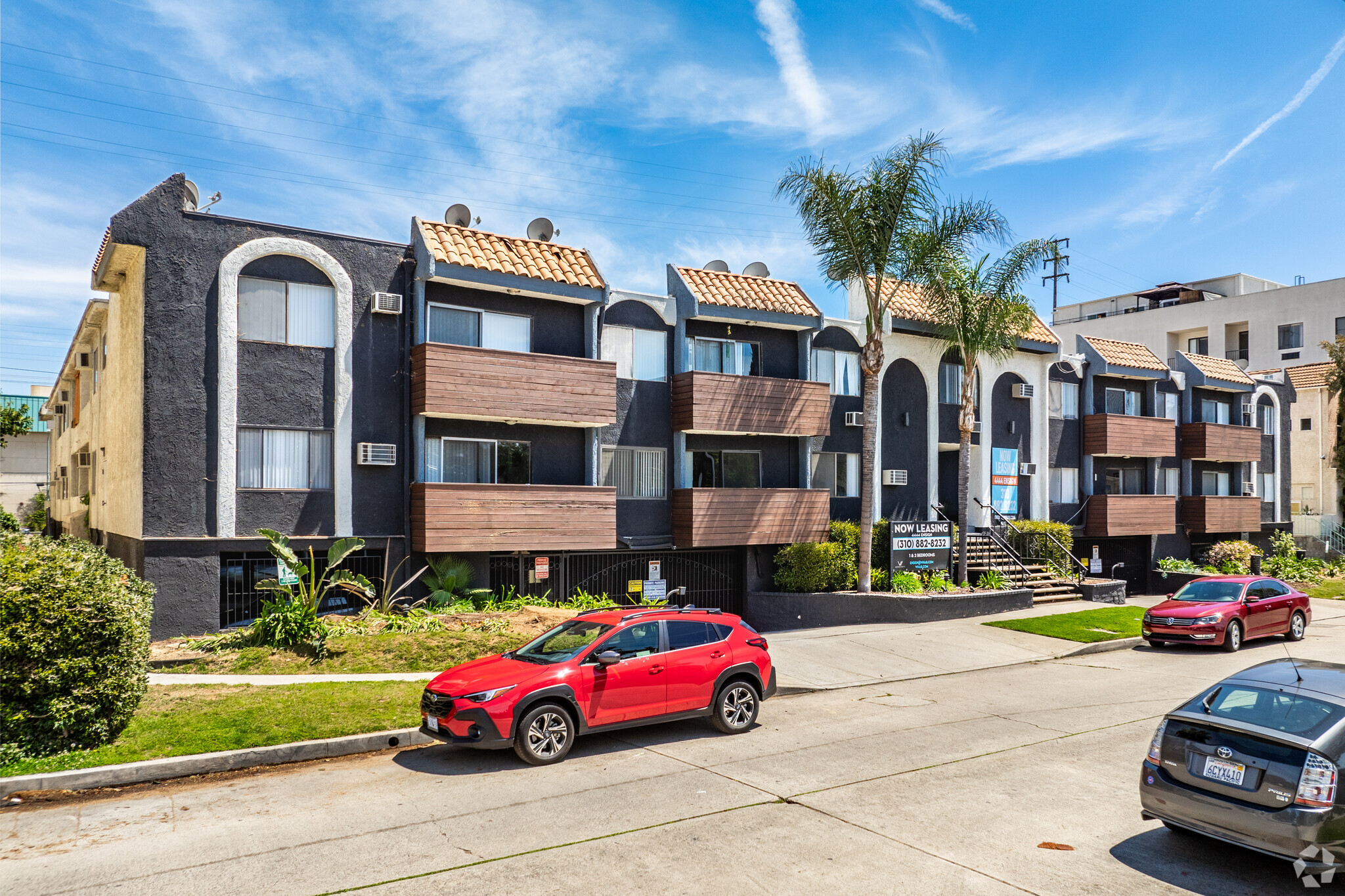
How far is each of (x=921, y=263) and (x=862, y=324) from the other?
13.2ft

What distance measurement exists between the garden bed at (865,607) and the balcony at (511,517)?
15.5 feet

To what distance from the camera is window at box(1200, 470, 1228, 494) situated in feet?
121

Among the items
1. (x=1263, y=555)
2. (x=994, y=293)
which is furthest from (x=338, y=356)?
(x=1263, y=555)

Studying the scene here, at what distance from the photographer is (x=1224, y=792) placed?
22.3 ft

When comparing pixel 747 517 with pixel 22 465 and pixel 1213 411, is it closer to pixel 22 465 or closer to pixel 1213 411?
pixel 1213 411

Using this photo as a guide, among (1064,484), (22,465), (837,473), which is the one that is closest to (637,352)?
(837,473)

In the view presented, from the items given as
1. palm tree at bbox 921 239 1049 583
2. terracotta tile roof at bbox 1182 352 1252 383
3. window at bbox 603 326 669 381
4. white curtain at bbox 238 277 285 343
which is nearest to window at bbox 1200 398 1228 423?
terracotta tile roof at bbox 1182 352 1252 383

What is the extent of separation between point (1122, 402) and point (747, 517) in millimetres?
17970

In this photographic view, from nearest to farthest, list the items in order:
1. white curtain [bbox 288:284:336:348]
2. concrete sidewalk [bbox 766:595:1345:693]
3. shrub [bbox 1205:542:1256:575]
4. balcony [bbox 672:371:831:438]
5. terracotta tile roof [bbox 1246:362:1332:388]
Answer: concrete sidewalk [bbox 766:595:1345:693], white curtain [bbox 288:284:336:348], balcony [bbox 672:371:831:438], shrub [bbox 1205:542:1256:575], terracotta tile roof [bbox 1246:362:1332:388]

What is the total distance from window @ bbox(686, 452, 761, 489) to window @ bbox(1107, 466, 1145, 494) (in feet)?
51.9

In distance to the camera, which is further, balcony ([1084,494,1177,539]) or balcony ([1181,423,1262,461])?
balcony ([1181,423,1262,461])

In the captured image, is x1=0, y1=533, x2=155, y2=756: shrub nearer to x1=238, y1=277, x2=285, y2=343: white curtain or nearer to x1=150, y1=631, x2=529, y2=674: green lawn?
x1=150, y1=631, x2=529, y2=674: green lawn

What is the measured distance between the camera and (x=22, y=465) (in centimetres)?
4891

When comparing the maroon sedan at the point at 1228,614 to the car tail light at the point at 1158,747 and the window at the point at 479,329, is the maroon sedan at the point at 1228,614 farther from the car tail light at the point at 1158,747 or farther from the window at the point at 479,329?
the window at the point at 479,329
